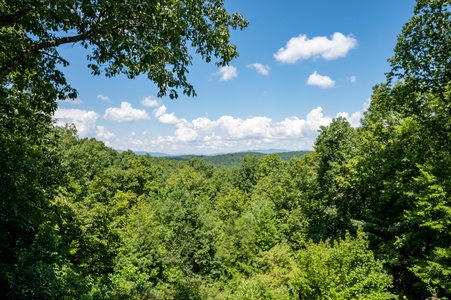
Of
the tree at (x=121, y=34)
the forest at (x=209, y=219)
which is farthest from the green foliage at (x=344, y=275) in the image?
the tree at (x=121, y=34)

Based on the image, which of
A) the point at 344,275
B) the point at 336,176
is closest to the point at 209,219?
the point at 336,176

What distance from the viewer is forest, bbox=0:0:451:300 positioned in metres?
6.35

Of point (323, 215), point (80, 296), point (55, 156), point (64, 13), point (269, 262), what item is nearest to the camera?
point (64, 13)

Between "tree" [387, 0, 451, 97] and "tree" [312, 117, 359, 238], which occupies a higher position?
"tree" [387, 0, 451, 97]

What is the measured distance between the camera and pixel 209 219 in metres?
27.4

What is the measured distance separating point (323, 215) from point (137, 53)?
18850 mm

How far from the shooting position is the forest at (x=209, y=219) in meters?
6.35

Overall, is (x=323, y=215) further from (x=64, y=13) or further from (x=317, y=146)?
(x=64, y=13)

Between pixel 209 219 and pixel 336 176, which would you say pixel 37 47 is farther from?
pixel 209 219

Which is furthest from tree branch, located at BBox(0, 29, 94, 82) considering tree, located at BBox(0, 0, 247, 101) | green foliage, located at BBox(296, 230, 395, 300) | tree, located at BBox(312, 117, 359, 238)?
tree, located at BBox(312, 117, 359, 238)

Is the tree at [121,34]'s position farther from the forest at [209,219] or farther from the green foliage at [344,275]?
the green foliage at [344,275]

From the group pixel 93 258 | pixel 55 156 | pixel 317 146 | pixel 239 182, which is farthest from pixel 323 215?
pixel 239 182

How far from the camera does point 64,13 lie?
4.96 m

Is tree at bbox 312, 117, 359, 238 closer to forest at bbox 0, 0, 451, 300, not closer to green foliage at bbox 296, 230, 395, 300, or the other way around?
forest at bbox 0, 0, 451, 300
